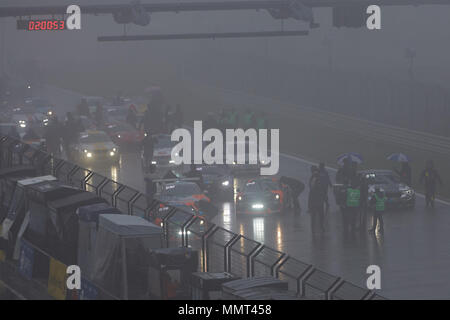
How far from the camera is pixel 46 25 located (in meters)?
25.8

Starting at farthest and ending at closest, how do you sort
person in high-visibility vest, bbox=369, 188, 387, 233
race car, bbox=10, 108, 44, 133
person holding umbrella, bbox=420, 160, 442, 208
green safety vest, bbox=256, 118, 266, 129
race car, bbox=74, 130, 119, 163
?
1. race car, bbox=10, 108, 44, 133
2. green safety vest, bbox=256, 118, 266, 129
3. race car, bbox=74, 130, 119, 163
4. person holding umbrella, bbox=420, 160, 442, 208
5. person in high-visibility vest, bbox=369, 188, 387, 233

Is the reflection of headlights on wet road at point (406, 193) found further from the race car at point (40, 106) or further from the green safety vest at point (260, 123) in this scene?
the race car at point (40, 106)

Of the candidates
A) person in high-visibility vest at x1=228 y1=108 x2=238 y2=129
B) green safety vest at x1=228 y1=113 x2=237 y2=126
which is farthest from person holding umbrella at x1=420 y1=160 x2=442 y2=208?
green safety vest at x1=228 y1=113 x2=237 y2=126

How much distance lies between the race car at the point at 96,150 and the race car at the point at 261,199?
1106 centimetres

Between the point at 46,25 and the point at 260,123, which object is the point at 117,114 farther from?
the point at 46,25

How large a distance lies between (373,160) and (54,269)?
27.4 meters

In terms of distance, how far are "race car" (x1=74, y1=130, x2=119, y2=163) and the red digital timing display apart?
13.0 meters

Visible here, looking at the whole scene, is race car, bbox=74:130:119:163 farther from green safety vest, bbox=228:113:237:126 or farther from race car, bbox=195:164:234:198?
race car, bbox=195:164:234:198

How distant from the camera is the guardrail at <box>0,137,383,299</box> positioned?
13.6 meters

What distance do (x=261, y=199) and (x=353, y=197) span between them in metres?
5.19

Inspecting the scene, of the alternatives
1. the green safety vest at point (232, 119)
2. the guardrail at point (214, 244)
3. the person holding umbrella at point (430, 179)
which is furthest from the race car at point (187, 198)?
the green safety vest at point (232, 119)

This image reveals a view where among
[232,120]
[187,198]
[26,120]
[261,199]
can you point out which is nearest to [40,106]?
[26,120]
